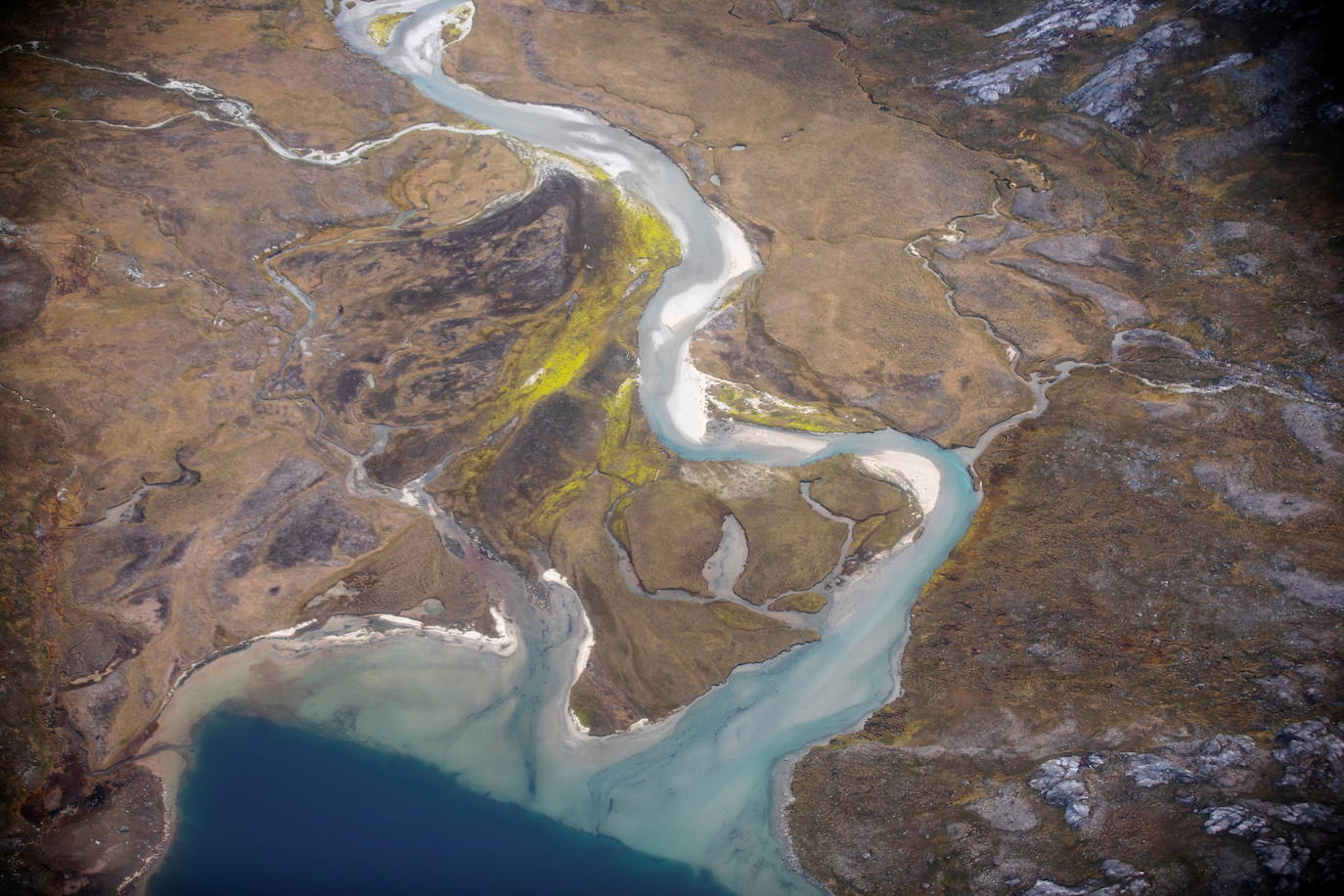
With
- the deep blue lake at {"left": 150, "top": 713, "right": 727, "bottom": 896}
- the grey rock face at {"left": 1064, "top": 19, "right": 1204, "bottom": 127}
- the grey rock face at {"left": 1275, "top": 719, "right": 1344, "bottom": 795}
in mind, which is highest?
the grey rock face at {"left": 1064, "top": 19, "right": 1204, "bottom": 127}

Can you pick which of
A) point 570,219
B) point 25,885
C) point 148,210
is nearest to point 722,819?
point 25,885

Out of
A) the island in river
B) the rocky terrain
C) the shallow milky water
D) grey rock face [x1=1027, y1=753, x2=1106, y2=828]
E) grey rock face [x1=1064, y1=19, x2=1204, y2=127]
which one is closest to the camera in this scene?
the rocky terrain

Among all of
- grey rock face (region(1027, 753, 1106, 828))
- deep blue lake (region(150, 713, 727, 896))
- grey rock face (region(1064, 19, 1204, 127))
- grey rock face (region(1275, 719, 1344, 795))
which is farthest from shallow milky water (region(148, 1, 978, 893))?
grey rock face (region(1064, 19, 1204, 127))

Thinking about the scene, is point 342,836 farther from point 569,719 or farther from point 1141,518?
point 1141,518

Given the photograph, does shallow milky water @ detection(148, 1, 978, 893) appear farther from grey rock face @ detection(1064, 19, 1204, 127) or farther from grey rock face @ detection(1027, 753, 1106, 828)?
Answer: grey rock face @ detection(1064, 19, 1204, 127)

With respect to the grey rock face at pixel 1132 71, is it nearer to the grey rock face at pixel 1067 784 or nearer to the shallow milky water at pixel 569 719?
the shallow milky water at pixel 569 719

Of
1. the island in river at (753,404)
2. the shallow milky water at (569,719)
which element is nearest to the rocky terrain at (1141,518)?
the island in river at (753,404)
